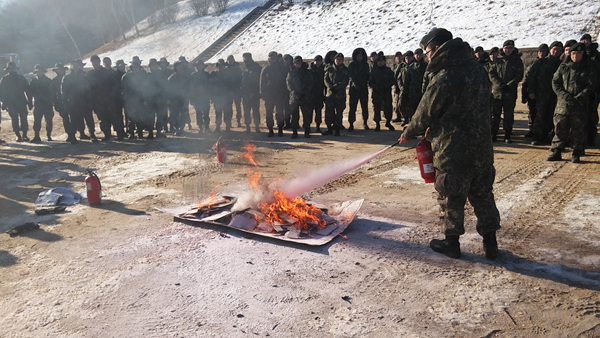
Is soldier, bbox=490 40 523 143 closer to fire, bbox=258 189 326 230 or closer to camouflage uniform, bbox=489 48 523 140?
camouflage uniform, bbox=489 48 523 140

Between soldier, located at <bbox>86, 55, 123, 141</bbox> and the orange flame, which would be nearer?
the orange flame

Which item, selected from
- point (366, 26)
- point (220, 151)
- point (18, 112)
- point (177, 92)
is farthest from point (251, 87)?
point (366, 26)

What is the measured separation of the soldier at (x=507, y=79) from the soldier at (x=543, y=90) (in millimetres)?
309

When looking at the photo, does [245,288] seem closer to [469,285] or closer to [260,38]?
[469,285]

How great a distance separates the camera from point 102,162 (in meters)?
11.0

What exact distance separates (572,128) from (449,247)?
17.0 ft

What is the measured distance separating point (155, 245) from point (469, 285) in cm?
381

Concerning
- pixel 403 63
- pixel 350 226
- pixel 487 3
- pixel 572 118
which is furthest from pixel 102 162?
pixel 487 3

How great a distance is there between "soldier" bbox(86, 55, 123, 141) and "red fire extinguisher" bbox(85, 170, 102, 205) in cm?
638

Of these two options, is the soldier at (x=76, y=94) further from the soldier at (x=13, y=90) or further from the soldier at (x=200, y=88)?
the soldier at (x=200, y=88)

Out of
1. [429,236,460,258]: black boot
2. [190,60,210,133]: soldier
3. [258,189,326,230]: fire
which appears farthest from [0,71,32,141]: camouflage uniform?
[429,236,460,258]: black boot

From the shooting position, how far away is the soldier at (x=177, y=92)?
13477mm

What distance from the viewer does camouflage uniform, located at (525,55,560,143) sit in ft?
33.3

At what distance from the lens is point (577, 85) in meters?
8.45
